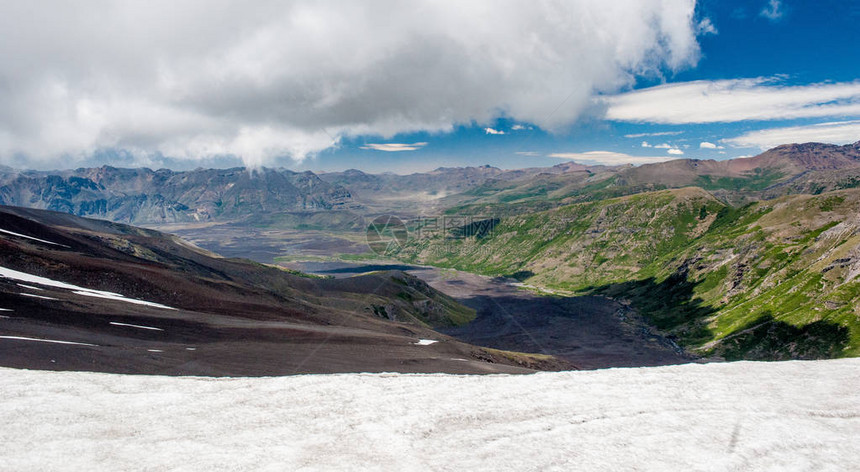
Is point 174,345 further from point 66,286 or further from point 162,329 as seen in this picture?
point 66,286

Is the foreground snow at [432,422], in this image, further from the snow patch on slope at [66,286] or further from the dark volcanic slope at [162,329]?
the snow patch on slope at [66,286]

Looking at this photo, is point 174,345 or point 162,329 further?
point 162,329

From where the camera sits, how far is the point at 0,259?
62.5 metres

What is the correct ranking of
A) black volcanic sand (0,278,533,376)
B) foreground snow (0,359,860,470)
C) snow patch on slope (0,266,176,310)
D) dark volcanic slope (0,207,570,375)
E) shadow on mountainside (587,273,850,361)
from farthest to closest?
shadow on mountainside (587,273,850,361)
snow patch on slope (0,266,176,310)
dark volcanic slope (0,207,570,375)
black volcanic sand (0,278,533,376)
foreground snow (0,359,860,470)

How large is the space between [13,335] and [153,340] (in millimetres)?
10705

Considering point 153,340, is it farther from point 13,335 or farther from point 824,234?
point 824,234

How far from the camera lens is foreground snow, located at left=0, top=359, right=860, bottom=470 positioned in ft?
43.5

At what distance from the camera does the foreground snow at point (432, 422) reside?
523 inches

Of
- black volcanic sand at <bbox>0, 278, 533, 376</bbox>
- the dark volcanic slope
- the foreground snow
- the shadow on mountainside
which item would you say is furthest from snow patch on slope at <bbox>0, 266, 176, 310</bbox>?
Answer: the shadow on mountainside

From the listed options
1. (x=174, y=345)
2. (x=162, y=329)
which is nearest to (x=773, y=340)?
(x=174, y=345)

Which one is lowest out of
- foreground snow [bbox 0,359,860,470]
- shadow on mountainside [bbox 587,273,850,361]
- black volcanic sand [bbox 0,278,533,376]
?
shadow on mountainside [bbox 587,273,850,361]

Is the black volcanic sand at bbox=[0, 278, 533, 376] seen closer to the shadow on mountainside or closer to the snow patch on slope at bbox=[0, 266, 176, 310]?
the snow patch on slope at bbox=[0, 266, 176, 310]

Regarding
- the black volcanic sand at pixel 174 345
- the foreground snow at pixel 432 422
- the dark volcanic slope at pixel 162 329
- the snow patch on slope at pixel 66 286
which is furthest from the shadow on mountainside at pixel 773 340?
the snow patch on slope at pixel 66 286

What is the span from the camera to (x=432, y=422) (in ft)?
53.4
